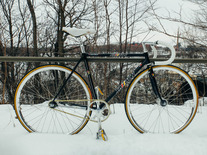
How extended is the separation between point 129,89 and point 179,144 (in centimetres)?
70

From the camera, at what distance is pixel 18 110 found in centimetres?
178

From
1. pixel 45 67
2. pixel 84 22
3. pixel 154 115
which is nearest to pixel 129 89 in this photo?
pixel 154 115

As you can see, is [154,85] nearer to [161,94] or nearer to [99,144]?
[161,94]

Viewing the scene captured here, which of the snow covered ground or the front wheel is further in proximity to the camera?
the front wheel

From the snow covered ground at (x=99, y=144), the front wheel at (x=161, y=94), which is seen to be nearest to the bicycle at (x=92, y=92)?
the front wheel at (x=161, y=94)

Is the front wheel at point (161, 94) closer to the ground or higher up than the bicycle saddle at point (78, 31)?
closer to the ground

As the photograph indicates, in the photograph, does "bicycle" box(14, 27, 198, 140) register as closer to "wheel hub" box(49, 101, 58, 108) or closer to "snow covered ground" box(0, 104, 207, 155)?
"wheel hub" box(49, 101, 58, 108)

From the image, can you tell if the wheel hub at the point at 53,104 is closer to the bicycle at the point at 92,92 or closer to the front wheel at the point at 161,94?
the bicycle at the point at 92,92

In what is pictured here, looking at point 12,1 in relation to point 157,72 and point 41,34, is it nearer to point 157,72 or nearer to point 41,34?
point 41,34

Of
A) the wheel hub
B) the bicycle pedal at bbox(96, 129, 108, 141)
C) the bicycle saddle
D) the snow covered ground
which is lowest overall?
the snow covered ground

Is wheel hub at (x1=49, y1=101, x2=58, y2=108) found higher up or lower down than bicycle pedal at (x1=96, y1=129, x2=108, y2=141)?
Answer: higher up

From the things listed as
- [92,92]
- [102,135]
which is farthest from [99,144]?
[92,92]

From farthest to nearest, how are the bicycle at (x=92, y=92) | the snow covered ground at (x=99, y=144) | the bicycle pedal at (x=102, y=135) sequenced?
1. the bicycle at (x=92, y=92)
2. the bicycle pedal at (x=102, y=135)
3. the snow covered ground at (x=99, y=144)

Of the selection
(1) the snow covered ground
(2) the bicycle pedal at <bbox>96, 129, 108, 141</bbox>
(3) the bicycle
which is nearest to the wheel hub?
(3) the bicycle
